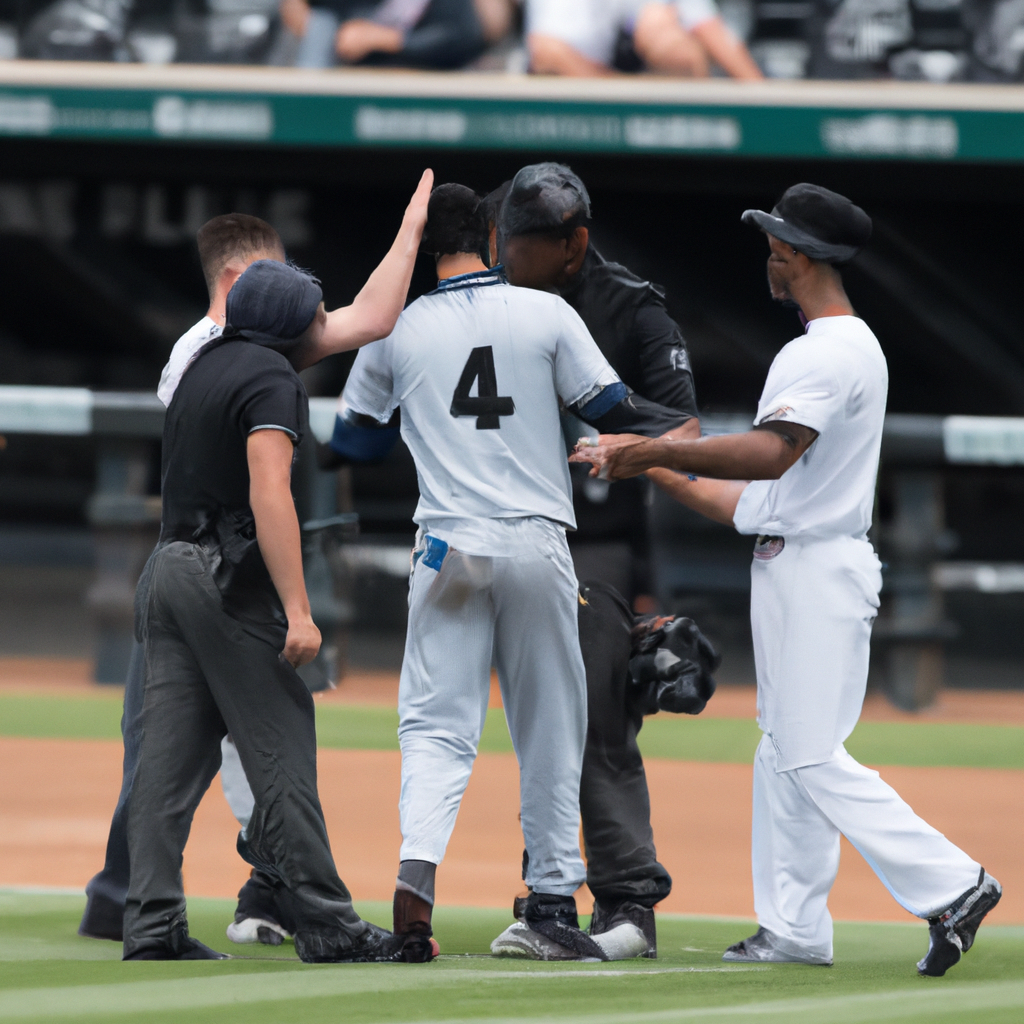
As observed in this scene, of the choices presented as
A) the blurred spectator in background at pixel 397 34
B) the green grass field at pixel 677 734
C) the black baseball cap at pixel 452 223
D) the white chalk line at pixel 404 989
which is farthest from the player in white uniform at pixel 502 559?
the blurred spectator in background at pixel 397 34

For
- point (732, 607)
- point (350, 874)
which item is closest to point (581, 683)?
point (350, 874)

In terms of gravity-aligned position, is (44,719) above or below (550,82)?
below

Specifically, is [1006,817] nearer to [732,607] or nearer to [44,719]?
[732,607]

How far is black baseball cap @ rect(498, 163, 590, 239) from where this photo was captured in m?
3.60

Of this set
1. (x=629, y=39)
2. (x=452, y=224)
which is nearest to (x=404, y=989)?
(x=452, y=224)

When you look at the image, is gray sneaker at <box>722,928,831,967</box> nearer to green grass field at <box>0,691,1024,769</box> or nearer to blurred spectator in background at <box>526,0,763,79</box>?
green grass field at <box>0,691,1024,769</box>

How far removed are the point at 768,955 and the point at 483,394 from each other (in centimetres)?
Result: 134

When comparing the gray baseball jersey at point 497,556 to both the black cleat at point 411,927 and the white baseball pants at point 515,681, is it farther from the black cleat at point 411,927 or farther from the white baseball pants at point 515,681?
the black cleat at point 411,927

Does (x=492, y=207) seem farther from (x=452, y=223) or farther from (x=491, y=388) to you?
(x=491, y=388)

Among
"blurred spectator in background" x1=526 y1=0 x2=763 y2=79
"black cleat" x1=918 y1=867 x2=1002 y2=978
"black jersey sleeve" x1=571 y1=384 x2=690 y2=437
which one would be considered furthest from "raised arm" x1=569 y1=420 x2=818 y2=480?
"blurred spectator in background" x1=526 y1=0 x2=763 y2=79

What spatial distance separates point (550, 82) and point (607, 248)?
1403 mm

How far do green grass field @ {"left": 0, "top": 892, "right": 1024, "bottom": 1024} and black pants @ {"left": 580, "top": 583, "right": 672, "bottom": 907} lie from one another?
194mm

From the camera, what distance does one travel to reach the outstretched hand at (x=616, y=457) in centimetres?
325

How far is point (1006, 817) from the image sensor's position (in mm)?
5723
